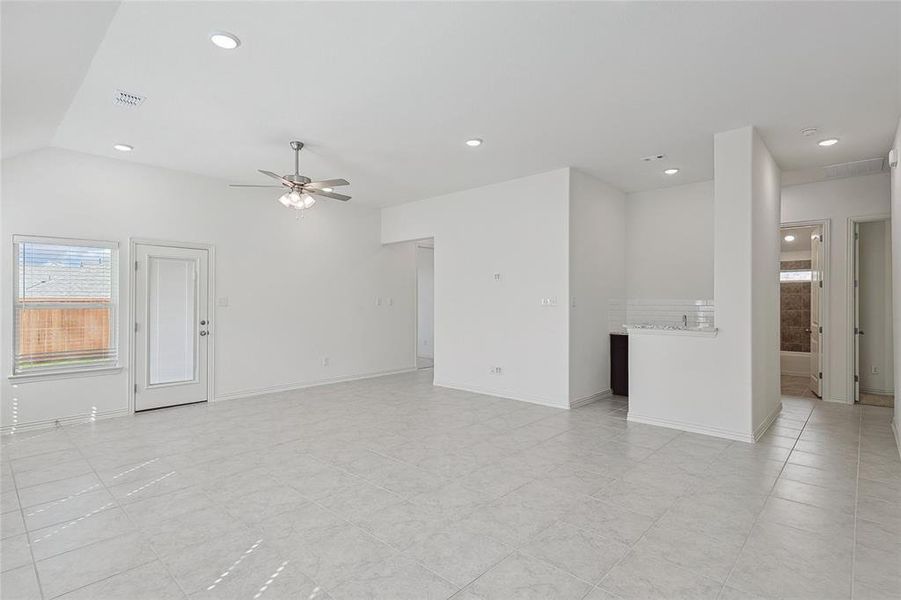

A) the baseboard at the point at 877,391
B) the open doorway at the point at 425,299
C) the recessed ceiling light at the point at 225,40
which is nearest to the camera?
the recessed ceiling light at the point at 225,40

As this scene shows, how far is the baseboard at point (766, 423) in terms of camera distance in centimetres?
417

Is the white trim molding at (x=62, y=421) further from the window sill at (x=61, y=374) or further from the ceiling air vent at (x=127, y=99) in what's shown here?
the ceiling air vent at (x=127, y=99)

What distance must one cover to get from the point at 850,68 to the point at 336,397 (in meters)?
5.98

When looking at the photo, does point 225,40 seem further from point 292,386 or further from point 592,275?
point 292,386

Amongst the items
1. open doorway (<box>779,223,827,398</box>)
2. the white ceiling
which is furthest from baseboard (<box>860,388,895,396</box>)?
the white ceiling

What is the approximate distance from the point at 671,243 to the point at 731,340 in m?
2.45

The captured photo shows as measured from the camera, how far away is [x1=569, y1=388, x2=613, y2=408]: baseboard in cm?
543

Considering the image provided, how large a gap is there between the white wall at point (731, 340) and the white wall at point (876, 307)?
2.80m

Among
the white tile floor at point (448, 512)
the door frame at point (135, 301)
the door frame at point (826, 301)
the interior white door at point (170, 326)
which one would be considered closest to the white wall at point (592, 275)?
the white tile floor at point (448, 512)

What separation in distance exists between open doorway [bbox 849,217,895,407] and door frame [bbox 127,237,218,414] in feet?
27.6

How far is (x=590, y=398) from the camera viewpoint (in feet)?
18.8

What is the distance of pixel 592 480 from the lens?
3205 millimetres

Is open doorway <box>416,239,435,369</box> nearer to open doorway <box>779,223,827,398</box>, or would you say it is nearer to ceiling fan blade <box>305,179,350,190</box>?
ceiling fan blade <box>305,179,350,190</box>

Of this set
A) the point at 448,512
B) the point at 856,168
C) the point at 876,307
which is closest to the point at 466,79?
the point at 448,512
